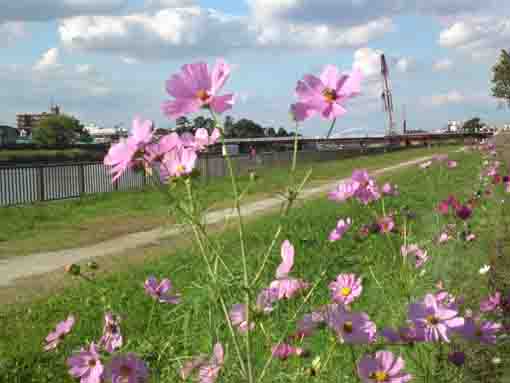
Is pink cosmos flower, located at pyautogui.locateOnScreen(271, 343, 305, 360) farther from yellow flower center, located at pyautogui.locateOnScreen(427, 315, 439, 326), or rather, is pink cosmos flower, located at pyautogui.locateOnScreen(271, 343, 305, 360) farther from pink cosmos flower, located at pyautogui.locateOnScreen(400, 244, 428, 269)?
pink cosmos flower, located at pyautogui.locateOnScreen(400, 244, 428, 269)

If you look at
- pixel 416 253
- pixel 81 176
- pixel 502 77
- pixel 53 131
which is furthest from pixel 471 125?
pixel 416 253

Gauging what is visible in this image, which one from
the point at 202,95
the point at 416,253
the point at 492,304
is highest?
the point at 202,95

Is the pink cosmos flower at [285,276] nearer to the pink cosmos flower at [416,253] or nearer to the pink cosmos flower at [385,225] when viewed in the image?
the pink cosmos flower at [385,225]

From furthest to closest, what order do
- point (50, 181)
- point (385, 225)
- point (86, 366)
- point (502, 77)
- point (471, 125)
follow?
point (471, 125)
point (502, 77)
point (50, 181)
point (385, 225)
point (86, 366)

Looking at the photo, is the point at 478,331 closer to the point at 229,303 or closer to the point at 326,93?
the point at 229,303

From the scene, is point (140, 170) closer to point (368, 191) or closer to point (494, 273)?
point (368, 191)

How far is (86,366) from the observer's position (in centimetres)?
159

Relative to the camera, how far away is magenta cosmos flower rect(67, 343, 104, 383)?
1.53 meters

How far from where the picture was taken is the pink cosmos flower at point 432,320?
65.7 inches

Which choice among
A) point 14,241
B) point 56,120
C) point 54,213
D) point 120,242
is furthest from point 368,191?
point 56,120

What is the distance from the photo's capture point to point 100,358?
1.65 m

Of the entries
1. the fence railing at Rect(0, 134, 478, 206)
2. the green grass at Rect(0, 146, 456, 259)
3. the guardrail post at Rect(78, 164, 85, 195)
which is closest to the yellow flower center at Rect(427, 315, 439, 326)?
the green grass at Rect(0, 146, 456, 259)

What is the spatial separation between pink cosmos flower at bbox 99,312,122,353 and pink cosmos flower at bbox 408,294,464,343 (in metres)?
0.74

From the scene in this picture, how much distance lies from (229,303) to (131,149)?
66 cm
